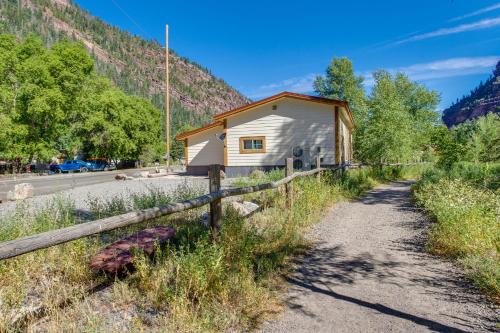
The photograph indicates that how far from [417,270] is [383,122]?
1817 cm

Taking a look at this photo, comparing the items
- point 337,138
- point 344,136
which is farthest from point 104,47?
point 337,138

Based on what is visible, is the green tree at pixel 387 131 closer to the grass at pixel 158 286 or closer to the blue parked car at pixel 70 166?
the grass at pixel 158 286

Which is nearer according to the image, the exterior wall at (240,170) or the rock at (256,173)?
the rock at (256,173)

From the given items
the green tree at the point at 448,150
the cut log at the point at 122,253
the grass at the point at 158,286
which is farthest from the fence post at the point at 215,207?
the green tree at the point at 448,150

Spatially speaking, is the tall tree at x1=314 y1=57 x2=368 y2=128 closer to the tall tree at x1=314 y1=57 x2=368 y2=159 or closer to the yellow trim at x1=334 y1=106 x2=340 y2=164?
the tall tree at x1=314 y1=57 x2=368 y2=159

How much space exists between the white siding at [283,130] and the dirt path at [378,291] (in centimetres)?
1418

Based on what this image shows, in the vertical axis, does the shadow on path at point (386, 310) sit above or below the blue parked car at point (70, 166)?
below

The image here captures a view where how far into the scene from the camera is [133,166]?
5744 centimetres

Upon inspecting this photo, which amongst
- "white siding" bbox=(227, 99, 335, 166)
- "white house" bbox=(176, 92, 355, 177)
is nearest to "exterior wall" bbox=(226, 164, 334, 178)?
"white house" bbox=(176, 92, 355, 177)

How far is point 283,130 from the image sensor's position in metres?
21.7

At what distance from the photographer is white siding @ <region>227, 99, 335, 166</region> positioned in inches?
816

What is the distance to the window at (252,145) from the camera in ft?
73.0

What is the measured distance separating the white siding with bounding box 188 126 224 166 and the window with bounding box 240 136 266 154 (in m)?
3.35

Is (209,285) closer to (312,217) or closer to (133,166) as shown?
(312,217)
